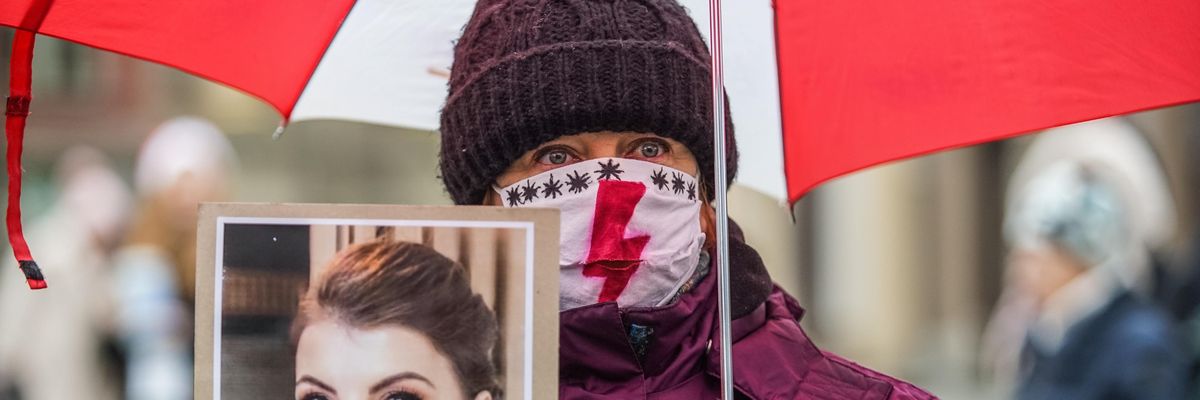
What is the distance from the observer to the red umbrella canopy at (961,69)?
2.24m

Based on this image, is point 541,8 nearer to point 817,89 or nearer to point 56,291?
point 817,89

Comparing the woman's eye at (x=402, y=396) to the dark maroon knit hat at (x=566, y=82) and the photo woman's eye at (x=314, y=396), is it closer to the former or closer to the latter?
the photo woman's eye at (x=314, y=396)

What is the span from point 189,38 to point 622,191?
2.30 feet

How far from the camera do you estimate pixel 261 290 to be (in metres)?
1.79

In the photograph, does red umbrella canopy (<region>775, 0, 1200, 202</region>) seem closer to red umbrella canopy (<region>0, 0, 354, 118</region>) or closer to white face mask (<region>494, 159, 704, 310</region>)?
white face mask (<region>494, 159, 704, 310</region>)

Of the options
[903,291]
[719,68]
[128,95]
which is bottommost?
[903,291]

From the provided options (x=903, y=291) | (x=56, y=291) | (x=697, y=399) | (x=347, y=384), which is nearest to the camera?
(x=347, y=384)

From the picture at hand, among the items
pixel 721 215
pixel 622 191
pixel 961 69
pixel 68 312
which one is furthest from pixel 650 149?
pixel 68 312

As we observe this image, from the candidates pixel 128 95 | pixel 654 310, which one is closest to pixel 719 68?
pixel 654 310

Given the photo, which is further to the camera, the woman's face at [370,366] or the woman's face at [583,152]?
the woman's face at [583,152]

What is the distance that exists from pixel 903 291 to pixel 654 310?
7.22 metres

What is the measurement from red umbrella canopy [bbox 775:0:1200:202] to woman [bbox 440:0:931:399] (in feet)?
0.76

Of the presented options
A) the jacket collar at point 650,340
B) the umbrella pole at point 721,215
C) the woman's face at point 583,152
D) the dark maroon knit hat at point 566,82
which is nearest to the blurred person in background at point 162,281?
the dark maroon knit hat at point 566,82

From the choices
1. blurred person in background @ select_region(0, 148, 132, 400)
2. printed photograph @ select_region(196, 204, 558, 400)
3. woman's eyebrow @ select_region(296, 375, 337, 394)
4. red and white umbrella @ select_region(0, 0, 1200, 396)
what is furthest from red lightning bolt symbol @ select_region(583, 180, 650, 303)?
blurred person in background @ select_region(0, 148, 132, 400)
